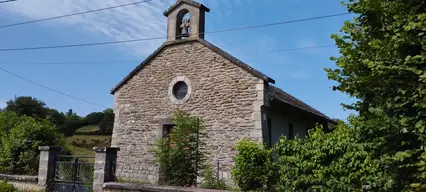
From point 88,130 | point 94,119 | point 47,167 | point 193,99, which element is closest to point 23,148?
point 47,167

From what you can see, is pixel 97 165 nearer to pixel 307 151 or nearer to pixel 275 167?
pixel 275 167

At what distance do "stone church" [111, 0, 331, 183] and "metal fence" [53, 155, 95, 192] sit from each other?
335cm

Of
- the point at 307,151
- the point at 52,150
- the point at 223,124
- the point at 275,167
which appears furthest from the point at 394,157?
the point at 52,150

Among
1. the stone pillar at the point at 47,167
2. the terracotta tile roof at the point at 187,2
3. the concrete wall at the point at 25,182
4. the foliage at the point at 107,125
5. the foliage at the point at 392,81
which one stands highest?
the terracotta tile roof at the point at 187,2

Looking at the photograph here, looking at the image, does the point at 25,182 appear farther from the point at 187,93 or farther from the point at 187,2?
the point at 187,2

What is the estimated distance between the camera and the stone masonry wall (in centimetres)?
1238

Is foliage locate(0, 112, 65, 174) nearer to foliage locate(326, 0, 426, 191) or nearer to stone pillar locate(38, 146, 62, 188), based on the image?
stone pillar locate(38, 146, 62, 188)

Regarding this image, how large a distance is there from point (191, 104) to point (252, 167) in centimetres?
646

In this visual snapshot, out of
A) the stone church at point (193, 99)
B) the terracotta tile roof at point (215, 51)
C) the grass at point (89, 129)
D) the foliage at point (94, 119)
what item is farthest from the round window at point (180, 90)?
the foliage at point (94, 119)

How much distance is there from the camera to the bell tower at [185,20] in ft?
46.0

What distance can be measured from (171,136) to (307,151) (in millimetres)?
3874

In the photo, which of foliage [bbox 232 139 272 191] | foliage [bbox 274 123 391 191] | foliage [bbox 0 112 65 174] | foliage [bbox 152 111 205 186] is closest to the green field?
foliage [bbox 0 112 65 174]

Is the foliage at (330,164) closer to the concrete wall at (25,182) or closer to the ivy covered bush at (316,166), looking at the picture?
the ivy covered bush at (316,166)

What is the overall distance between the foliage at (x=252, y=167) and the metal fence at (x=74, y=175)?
4.29 metres
